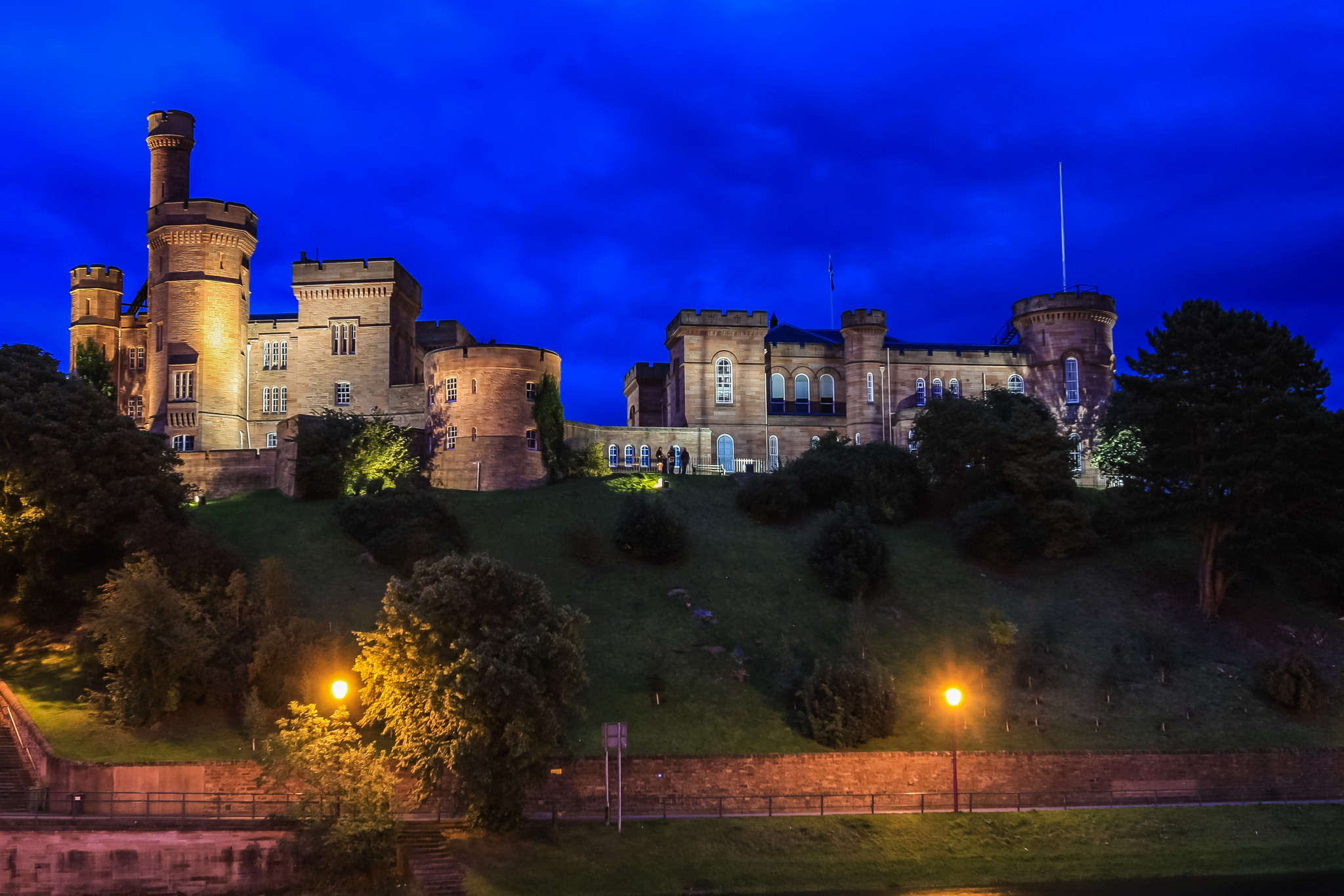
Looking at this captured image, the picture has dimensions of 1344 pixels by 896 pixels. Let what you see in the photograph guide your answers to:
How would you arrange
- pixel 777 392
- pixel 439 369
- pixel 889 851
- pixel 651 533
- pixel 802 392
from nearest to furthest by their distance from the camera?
pixel 889 851 < pixel 651 533 < pixel 439 369 < pixel 777 392 < pixel 802 392

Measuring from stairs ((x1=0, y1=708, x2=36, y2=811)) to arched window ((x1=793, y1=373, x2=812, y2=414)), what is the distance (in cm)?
5329

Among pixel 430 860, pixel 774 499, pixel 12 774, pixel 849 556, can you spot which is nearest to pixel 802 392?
pixel 774 499

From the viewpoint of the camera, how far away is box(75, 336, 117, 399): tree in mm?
72856

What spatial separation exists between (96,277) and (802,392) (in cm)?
4941

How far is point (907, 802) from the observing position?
3472 centimetres

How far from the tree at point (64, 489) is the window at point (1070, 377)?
56.5m

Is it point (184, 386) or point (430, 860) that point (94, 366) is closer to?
point (184, 386)

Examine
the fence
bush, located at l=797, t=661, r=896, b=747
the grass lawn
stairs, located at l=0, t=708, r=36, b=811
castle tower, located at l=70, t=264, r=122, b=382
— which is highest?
castle tower, located at l=70, t=264, r=122, b=382

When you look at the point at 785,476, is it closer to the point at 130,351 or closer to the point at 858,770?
the point at 858,770

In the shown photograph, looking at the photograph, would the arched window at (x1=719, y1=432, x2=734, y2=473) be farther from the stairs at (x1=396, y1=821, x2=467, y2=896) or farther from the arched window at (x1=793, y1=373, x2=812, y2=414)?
the stairs at (x1=396, y1=821, x2=467, y2=896)

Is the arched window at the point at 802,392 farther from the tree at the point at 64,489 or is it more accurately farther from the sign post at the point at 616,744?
the sign post at the point at 616,744

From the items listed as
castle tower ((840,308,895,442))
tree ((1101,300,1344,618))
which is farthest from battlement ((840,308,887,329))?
tree ((1101,300,1344,618))

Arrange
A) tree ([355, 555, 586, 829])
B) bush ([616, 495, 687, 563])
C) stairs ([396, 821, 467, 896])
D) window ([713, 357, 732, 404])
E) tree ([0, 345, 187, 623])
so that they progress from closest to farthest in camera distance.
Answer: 1. stairs ([396, 821, 467, 896])
2. tree ([355, 555, 586, 829])
3. tree ([0, 345, 187, 623])
4. bush ([616, 495, 687, 563])
5. window ([713, 357, 732, 404])

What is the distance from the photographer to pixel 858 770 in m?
35.6
